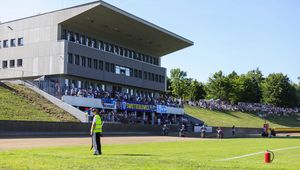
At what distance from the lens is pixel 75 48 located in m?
63.4

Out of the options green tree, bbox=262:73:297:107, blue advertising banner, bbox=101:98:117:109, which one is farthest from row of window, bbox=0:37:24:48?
green tree, bbox=262:73:297:107

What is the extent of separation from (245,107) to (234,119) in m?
15.5

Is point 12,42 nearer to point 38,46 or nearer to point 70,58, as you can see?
point 38,46

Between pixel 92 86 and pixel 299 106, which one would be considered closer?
pixel 92 86

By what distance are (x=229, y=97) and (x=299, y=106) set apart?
2835 centimetres

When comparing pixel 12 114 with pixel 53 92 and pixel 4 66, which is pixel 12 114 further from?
pixel 4 66

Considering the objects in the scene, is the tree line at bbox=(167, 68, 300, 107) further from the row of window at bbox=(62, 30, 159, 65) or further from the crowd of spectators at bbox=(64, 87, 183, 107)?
the crowd of spectators at bbox=(64, 87, 183, 107)

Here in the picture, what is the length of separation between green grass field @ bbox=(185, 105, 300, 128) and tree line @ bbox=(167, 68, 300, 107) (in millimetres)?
12673

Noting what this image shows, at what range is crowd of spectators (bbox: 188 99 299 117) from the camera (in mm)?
95625

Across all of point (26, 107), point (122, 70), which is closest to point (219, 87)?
point (122, 70)

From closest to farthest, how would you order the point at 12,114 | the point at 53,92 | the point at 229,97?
the point at 12,114, the point at 53,92, the point at 229,97

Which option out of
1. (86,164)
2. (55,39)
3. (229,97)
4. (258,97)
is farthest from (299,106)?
(86,164)

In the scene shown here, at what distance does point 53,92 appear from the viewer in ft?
181

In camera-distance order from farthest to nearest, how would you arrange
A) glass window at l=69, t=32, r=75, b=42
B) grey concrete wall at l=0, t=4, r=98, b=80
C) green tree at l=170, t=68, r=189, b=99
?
1. green tree at l=170, t=68, r=189, b=99
2. glass window at l=69, t=32, r=75, b=42
3. grey concrete wall at l=0, t=4, r=98, b=80
